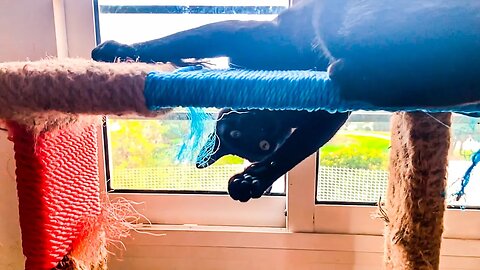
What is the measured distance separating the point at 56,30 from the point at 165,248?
530mm

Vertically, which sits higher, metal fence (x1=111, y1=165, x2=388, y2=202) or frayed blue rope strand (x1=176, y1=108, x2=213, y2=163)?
frayed blue rope strand (x1=176, y1=108, x2=213, y2=163)

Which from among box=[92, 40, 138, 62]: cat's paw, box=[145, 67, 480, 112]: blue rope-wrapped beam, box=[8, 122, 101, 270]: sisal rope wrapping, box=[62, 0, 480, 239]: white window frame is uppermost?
box=[92, 40, 138, 62]: cat's paw

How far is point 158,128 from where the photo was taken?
1.15 meters

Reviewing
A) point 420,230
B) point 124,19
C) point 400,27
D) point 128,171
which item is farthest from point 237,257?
point 400,27

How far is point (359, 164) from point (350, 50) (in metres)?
0.62

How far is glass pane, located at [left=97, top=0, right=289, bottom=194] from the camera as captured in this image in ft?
3.59

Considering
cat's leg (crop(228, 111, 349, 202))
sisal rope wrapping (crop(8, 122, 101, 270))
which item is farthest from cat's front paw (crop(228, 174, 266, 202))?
sisal rope wrapping (crop(8, 122, 101, 270))

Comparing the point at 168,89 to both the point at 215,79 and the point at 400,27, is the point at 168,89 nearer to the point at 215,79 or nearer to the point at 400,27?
the point at 215,79

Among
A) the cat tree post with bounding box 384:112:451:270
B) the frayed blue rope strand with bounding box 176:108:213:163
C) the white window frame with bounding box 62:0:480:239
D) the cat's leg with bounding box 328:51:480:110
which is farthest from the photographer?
the white window frame with bounding box 62:0:480:239

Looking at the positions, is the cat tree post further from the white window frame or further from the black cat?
the white window frame

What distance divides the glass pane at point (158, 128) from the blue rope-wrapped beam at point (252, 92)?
19.3 inches

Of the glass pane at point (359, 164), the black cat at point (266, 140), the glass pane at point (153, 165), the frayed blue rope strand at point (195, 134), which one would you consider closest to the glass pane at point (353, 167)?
the glass pane at point (359, 164)

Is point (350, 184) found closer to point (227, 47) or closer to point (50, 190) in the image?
point (227, 47)

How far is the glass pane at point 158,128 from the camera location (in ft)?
3.59
